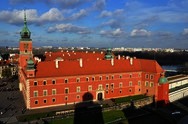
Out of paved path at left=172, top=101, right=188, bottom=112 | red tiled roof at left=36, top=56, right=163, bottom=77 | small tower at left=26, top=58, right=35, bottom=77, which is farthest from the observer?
paved path at left=172, top=101, right=188, bottom=112

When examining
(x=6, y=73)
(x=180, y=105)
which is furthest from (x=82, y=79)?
(x=6, y=73)

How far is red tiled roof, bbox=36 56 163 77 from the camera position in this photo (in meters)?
48.8

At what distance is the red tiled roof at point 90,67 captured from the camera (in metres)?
48.8

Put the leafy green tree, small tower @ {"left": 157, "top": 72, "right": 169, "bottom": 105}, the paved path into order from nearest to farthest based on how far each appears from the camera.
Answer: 1. the paved path
2. small tower @ {"left": 157, "top": 72, "right": 169, "bottom": 105}
3. the leafy green tree

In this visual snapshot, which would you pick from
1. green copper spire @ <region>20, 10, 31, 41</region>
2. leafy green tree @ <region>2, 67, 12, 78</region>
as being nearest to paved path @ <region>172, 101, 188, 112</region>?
green copper spire @ <region>20, 10, 31, 41</region>

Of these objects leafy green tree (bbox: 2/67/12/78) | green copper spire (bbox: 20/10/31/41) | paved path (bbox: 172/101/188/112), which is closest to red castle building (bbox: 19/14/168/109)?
green copper spire (bbox: 20/10/31/41)

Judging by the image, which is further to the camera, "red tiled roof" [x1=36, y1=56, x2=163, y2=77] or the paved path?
the paved path

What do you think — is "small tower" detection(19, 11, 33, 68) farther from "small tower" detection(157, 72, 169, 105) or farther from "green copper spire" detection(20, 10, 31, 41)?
"small tower" detection(157, 72, 169, 105)

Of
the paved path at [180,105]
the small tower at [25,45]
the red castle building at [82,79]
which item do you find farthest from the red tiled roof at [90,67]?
the small tower at [25,45]

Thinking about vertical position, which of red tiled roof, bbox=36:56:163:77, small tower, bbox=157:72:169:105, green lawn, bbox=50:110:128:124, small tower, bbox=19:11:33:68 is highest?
small tower, bbox=19:11:33:68

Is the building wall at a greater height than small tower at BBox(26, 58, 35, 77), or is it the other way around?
small tower at BBox(26, 58, 35, 77)

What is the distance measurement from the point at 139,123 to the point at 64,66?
18810mm

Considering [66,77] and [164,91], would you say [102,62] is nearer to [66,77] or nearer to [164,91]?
[66,77]

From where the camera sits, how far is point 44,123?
38.5 meters
